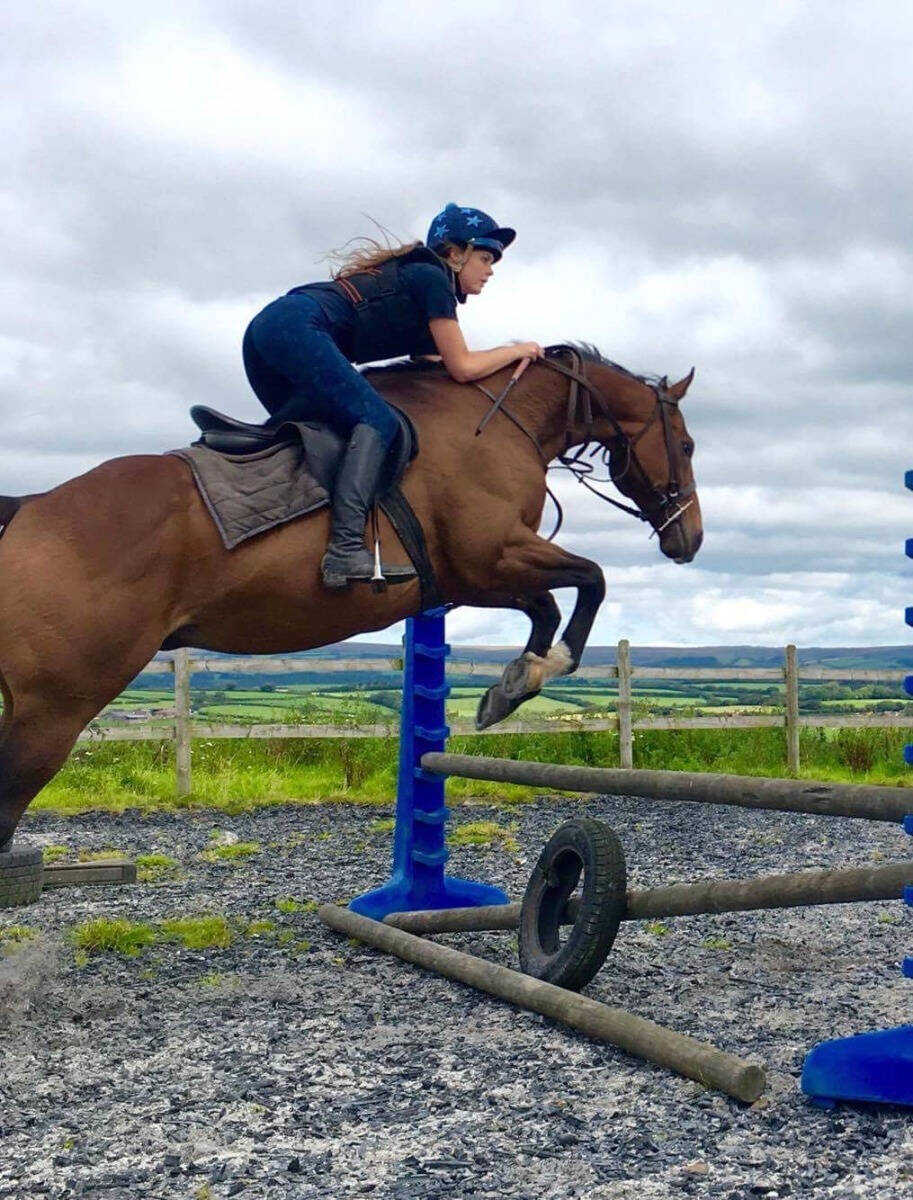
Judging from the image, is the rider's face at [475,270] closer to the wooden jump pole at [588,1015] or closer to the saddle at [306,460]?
the saddle at [306,460]

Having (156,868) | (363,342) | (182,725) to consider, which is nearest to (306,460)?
(363,342)

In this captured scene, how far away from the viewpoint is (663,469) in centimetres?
462

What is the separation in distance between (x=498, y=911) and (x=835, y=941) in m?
1.74

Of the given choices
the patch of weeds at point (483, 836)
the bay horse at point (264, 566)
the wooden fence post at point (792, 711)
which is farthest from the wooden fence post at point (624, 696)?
the bay horse at point (264, 566)

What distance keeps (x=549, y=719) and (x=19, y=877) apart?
8636 mm

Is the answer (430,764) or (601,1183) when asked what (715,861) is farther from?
(601,1183)

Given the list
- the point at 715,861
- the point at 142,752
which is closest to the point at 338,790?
the point at 142,752

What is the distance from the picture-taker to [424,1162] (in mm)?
2691

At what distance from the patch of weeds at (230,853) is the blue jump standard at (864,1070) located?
5.15 meters

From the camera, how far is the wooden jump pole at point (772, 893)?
310 centimetres

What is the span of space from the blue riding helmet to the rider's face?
0.08 ft

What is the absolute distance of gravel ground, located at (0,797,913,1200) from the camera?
105 inches

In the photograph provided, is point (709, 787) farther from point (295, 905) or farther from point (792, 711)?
point (792, 711)

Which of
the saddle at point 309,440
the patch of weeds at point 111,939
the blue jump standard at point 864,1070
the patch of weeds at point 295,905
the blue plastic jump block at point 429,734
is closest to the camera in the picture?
the blue jump standard at point 864,1070
